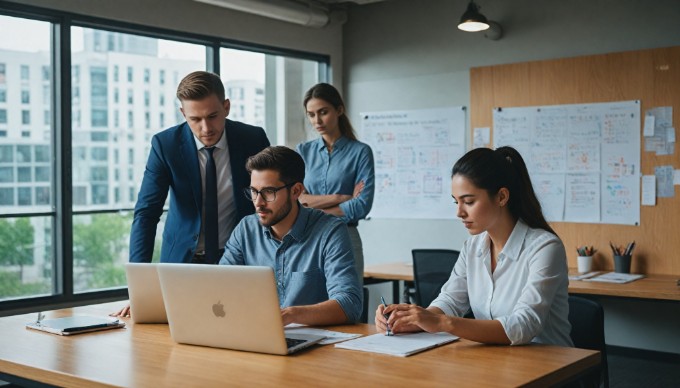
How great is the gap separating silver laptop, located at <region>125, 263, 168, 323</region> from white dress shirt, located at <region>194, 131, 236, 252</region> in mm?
507

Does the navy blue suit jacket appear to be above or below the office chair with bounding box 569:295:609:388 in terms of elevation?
above

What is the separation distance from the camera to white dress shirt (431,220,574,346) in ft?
7.25

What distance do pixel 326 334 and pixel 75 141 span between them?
300 centimetres

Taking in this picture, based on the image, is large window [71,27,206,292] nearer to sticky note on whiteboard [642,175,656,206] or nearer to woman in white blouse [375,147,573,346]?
woman in white blouse [375,147,573,346]

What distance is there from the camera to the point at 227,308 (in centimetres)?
213

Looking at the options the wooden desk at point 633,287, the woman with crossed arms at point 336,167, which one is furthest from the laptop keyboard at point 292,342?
the wooden desk at point 633,287

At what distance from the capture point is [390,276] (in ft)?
16.0

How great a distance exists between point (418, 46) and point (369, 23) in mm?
542

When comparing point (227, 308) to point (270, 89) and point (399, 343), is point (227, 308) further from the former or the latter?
point (270, 89)

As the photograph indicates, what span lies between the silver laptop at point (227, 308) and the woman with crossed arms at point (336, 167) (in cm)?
182

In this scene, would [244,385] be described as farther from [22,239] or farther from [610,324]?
[610,324]

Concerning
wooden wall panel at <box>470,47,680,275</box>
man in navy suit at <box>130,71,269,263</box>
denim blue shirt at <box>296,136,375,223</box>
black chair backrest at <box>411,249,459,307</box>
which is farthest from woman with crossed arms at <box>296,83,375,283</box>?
wooden wall panel at <box>470,47,680,275</box>

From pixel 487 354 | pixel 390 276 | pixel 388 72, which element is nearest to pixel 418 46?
pixel 388 72

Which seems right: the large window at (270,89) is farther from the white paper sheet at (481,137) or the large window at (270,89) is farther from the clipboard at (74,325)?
the clipboard at (74,325)
